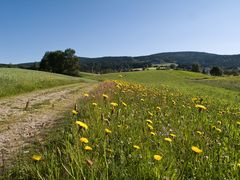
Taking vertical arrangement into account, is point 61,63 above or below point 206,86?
above

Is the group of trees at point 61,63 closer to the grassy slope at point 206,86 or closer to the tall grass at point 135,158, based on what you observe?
the grassy slope at point 206,86

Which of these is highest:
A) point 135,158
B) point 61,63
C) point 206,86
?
point 61,63

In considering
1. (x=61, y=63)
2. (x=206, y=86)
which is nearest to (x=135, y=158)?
(x=206, y=86)

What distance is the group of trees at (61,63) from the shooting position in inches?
3558

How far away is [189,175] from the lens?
2.91 metres

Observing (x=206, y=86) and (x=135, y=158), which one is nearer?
(x=135, y=158)

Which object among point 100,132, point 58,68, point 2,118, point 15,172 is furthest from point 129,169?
point 58,68

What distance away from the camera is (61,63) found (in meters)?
90.9

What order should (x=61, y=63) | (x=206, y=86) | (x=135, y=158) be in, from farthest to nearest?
(x=61, y=63) < (x=206, y=86) < (x=135, y=158)

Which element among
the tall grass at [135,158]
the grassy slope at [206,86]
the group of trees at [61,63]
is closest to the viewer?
the tall grass at [135,158]

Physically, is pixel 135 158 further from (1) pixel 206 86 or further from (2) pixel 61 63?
(2) pixel 61 63

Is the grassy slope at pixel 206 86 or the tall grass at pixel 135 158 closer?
the tall grass at pixel 135 158

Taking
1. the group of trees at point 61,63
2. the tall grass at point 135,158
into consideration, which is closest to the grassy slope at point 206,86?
the tall grass at point 135,158

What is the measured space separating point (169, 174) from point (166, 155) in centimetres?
42
